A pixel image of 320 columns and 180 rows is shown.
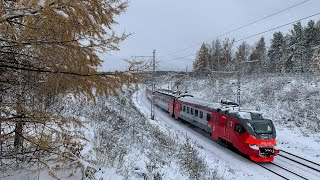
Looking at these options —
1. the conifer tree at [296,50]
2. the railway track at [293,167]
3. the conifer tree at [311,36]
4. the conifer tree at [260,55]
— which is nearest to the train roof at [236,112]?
the railway track at [293,167]

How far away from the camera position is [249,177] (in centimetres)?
1312

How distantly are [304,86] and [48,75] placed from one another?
33.3 meters

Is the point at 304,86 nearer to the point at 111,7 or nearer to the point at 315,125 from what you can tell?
the point at 315,125

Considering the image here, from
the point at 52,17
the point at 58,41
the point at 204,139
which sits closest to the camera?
the point at 52,17

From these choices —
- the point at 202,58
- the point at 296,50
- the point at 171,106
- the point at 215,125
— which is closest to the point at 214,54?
the point at 202,58

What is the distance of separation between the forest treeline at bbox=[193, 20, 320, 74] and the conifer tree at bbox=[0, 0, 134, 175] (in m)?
29.3

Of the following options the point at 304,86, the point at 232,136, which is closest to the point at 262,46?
the point at 304,86

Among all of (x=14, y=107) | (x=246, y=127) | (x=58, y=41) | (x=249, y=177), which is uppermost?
(x=58, y=41)

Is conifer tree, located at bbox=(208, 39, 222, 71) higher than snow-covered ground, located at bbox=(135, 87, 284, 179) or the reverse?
higher

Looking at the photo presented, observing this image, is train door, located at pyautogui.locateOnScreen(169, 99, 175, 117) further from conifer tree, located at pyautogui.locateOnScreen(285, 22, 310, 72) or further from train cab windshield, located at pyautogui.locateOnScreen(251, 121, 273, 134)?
conifer tree, located at pyautogui.locateOnScreen(285, 22, 310, 72)

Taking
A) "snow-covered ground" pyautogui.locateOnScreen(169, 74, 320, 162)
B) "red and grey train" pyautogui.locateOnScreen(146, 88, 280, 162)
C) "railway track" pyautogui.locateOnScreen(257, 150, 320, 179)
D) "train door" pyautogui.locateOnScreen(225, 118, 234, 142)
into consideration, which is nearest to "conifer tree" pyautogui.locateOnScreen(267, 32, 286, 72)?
"snow-covered ground" pyautogui.locateOnScreen(169, 74, 320, 162)

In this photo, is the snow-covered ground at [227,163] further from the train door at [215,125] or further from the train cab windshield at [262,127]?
the train cab windshield at [262,127]

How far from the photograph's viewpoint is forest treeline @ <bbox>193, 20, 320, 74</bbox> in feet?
186

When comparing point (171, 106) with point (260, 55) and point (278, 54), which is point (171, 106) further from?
point (260, 55)
